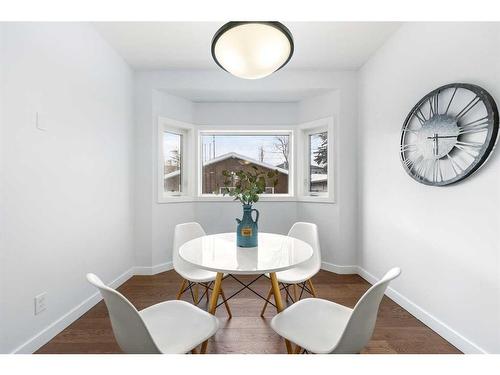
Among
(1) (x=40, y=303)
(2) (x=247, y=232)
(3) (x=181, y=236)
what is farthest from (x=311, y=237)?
(1) (x=40, y=303)

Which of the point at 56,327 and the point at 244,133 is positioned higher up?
the point at 244,133

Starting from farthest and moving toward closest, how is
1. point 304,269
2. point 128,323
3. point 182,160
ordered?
point 182,160
point 304,269
point 128,323

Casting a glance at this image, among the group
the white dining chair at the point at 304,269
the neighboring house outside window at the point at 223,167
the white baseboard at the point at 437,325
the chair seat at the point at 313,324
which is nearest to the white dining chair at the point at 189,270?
the white dining chair at the point at 304,269

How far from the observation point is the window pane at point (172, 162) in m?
3.21

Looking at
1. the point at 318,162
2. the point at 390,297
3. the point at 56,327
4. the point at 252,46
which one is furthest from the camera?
the point at 318,162

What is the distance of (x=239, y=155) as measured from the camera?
139 inches

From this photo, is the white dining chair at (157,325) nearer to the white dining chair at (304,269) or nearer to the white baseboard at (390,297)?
the white dining chair at (304,269)

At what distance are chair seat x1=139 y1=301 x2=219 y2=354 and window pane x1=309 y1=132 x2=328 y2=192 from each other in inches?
96.3

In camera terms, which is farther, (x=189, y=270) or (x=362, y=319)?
(x=189, y=270)

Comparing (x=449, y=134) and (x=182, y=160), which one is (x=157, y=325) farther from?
(x=182, y=160)

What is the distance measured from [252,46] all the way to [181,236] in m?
1.66

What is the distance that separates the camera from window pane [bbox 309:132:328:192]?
3.21 meters
